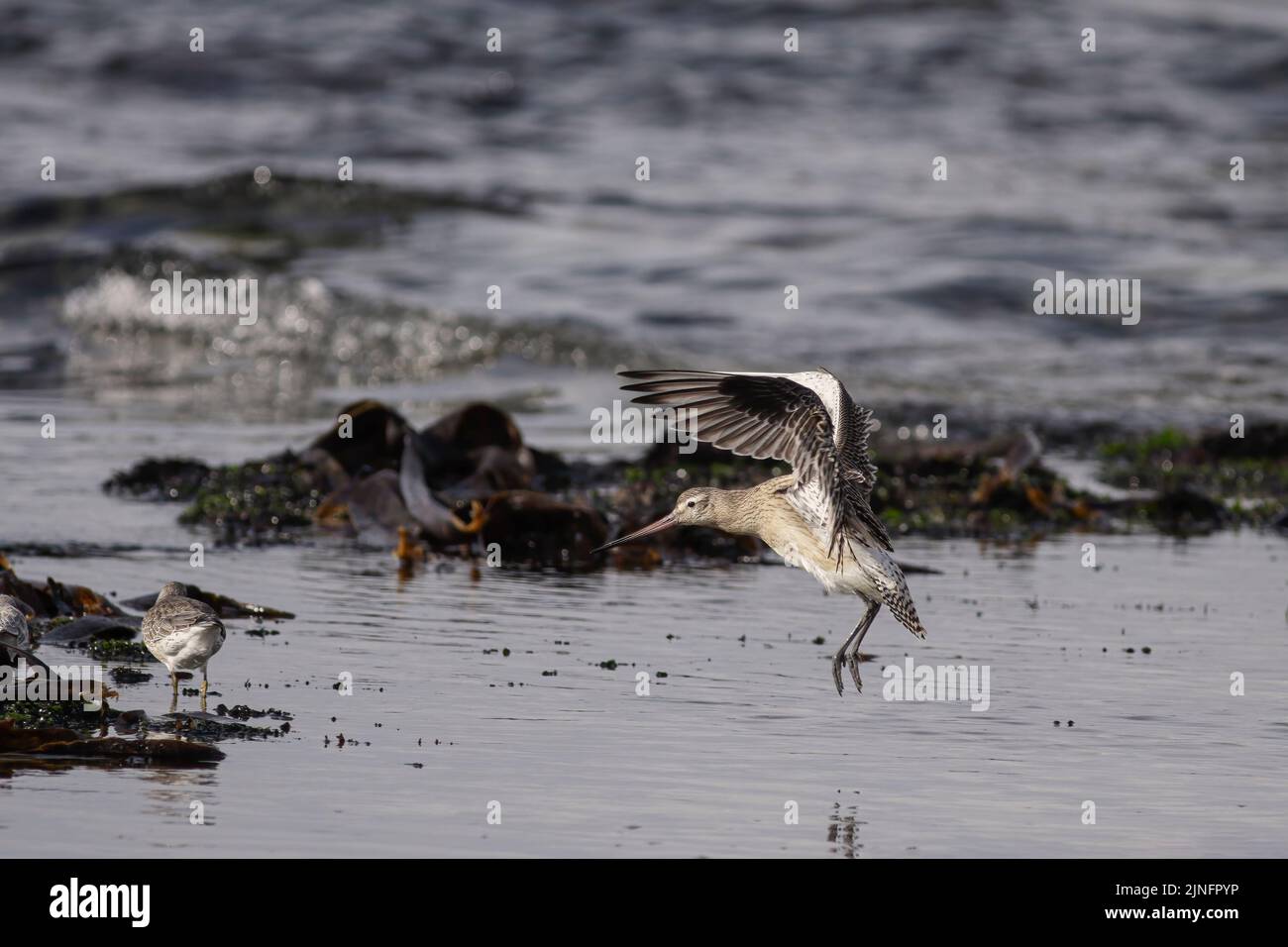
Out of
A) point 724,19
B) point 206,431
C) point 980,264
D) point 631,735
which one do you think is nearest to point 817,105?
point 724,19

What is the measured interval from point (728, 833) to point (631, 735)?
130 cm

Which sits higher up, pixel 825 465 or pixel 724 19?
pixel 724 19

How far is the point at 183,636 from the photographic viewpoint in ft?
24.7

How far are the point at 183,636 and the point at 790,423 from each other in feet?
9.16

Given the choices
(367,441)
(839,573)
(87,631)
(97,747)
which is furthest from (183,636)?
(367,441)

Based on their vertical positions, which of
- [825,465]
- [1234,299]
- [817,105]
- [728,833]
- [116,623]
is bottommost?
[728,833]

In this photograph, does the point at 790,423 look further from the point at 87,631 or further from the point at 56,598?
the point at 56,598

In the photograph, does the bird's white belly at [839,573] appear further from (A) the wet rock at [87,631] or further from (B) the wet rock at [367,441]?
(B) the wet rock at [367,441]

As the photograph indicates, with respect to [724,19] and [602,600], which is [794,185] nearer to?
[724,19]

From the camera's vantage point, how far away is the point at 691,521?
31.1ft

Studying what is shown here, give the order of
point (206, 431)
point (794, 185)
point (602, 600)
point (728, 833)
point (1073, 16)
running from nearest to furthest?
point (728, 833)
point (602, 600)
point (206, 431)
point (794, 185)
point (1073, 16)

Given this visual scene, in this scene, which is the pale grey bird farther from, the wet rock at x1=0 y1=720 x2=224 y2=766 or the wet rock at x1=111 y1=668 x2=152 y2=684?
the wet rock at x1=0 y1=720 x2=224 y2=766

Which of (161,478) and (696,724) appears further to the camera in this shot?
(161,478)

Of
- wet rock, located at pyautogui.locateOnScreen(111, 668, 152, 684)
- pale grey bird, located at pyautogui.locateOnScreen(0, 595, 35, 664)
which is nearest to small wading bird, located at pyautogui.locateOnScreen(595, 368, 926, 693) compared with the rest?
wet rock, located at pyautogui.locateOnScreen(111, 668, 152, 684)
